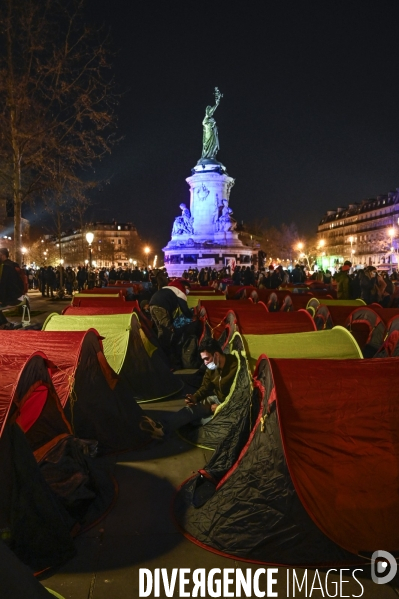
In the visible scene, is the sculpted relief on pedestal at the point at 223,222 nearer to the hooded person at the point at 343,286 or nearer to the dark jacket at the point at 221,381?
the hooded person at the point at 343,286

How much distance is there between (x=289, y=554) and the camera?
148 inches

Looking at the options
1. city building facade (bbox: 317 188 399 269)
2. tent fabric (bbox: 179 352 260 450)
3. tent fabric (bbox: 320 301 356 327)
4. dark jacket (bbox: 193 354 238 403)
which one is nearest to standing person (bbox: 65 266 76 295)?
tent fabric (bbox: 320 301 356 327)

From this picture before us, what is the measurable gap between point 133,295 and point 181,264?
96.4 feet

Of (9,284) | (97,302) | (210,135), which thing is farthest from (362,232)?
(9,284)

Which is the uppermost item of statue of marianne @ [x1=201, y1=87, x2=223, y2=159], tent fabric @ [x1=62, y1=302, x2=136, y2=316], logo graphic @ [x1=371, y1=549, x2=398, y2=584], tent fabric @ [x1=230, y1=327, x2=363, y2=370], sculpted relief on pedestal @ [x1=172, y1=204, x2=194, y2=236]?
statue of marianne @ [x1=201, y1=87, x2=223, y2=159]

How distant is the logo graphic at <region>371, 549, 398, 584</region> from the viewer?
11.9 feet

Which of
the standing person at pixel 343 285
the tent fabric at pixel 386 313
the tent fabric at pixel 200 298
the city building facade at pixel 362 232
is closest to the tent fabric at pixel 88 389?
the tent fabric at pixel 386 313

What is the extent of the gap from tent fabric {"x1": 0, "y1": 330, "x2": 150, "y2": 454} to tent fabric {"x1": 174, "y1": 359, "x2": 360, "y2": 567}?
197 cm

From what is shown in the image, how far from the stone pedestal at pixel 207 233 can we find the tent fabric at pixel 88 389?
135ft

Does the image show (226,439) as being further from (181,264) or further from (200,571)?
(181,264)

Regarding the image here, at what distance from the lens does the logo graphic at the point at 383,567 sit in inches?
143

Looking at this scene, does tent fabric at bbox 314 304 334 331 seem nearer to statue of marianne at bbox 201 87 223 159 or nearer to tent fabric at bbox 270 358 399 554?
tent fabric at bbox 270 358 399 554

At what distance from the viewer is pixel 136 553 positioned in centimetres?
389

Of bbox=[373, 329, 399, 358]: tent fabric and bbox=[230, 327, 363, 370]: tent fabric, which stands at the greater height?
bbox=[230, 327, 363, 370]: tent fabric
